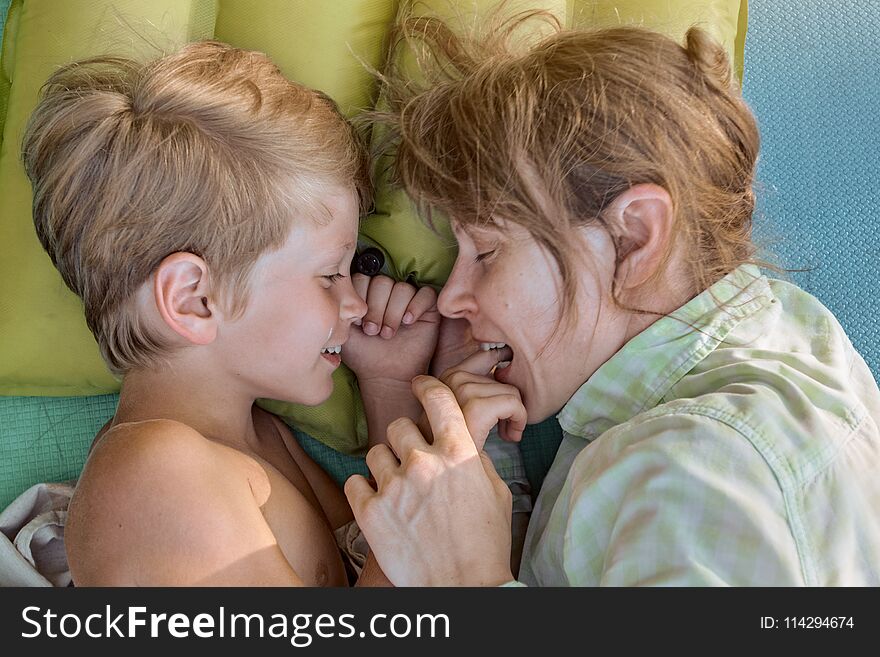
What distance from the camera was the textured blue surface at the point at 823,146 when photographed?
4.60ft

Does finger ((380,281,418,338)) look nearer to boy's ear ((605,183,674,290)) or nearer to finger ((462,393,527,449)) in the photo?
finger ((462,393,527,449))

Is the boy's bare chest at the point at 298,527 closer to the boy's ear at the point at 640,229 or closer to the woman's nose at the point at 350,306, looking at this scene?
the woman's nose at the point at 350,306

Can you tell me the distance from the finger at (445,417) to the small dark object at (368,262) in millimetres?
219

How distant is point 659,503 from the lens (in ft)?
2.95

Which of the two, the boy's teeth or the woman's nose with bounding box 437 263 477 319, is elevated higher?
the woman's nose with bounding box 437 263 477 319

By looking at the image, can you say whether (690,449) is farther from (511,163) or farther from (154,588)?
(154,588)

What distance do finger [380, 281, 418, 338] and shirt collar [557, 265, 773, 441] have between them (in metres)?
0.30

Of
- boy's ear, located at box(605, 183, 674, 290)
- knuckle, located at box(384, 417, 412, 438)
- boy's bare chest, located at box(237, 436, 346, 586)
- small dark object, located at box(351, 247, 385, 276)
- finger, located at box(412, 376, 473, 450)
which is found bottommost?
boy's bare chest, located at box(237, 436, 346, 586)

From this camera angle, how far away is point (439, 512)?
1.07 meters

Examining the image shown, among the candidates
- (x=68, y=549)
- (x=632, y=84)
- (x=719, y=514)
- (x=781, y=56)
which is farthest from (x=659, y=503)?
(x=781, y=56)

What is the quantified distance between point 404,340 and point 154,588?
1.70 ft

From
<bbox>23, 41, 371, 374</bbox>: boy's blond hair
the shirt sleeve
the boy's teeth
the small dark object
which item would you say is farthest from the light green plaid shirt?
<bbox>23, 41, 371, 374</bbox>: boy's blond hair

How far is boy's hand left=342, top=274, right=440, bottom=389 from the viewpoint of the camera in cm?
131

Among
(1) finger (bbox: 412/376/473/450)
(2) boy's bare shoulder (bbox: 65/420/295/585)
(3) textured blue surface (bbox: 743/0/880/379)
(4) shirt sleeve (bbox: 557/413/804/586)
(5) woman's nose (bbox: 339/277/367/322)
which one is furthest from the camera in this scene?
(3) textured blue surface (bbox: 743/0/880/379)
